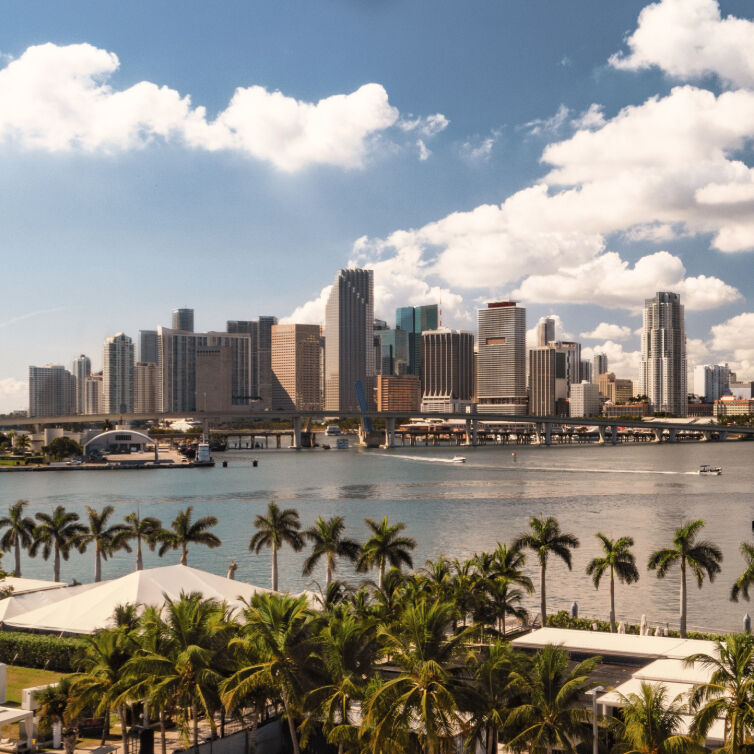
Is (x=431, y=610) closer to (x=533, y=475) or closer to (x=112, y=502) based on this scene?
(x=112, y=502)

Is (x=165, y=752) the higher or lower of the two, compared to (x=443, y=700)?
lower

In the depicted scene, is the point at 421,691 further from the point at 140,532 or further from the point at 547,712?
the point at 140,532

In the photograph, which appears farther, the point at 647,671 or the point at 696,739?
the point at 647,671

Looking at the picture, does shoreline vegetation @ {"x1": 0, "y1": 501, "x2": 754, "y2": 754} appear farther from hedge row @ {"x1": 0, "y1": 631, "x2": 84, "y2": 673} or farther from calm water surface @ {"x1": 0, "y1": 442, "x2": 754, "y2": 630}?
calm water surface @ {"x1": 0, "y1": 442, "x2": 754, "y2": 630}

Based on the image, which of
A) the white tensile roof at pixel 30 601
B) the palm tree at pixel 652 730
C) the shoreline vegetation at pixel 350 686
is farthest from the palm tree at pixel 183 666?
the white tensile roof at pixel 30 601

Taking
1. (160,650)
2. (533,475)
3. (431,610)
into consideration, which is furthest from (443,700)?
(533,475)

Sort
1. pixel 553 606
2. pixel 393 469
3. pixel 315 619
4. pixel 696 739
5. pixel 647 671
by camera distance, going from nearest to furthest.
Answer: pixel 696 739
pixel 315 619
pixel 647 671
pixel 553 606
pixel 393 469

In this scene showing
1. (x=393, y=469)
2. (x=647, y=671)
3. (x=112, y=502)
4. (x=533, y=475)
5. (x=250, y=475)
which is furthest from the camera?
(x=393, y=469)
